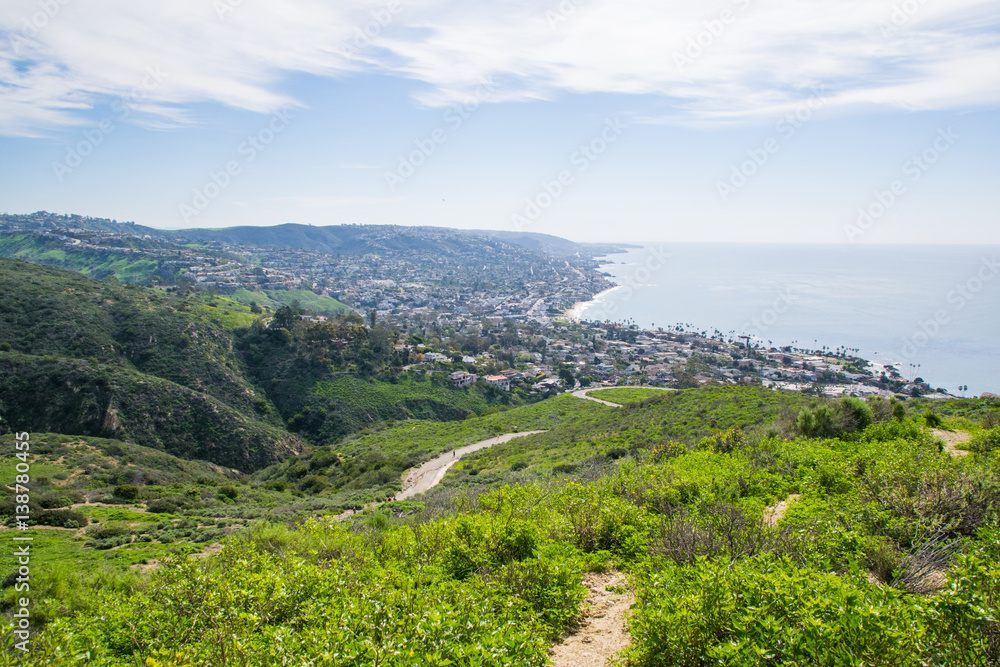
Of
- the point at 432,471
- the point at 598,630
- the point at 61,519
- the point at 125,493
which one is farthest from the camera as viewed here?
the point at 432,471

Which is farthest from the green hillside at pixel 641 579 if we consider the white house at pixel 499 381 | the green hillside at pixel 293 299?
the green hillside at pixel 293 299

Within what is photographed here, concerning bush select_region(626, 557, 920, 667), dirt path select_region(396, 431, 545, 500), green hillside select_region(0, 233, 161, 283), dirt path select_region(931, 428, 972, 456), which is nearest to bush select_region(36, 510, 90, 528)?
dirt path select_region(396, 431, 545, 500)

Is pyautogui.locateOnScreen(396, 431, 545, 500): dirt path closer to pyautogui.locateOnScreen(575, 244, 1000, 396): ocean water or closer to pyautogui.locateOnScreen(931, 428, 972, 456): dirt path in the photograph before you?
pyautogui.locateOnScreen(931, 428, 972, 456): dirt path

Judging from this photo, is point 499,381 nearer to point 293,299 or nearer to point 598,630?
point 598,630

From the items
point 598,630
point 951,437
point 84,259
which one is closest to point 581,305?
point 84,259

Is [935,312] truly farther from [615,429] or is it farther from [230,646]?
[230,646]

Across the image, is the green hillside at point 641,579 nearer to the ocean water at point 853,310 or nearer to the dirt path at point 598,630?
the dirt path at point 598,630

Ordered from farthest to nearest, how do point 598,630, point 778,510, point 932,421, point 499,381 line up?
1. point 499,381
2. point 932,421
3. point 778,510
4. point 598,630
